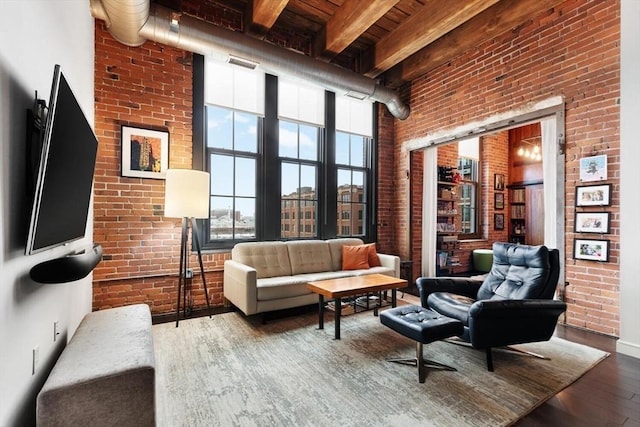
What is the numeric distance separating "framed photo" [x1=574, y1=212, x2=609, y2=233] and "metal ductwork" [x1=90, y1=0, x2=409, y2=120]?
3.17 meters

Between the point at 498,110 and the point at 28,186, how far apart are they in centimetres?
475

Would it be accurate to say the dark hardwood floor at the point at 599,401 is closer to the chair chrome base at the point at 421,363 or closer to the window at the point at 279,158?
the chair chrome base at the point at 421,363

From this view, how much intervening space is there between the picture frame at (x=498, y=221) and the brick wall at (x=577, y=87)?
380 cm

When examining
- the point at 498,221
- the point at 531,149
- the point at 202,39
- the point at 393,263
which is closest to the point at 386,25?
the point at 202,39

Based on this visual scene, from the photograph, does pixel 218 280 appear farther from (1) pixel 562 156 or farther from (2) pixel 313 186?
(1) pixel 562 156

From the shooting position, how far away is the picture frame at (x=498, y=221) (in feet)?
23.7

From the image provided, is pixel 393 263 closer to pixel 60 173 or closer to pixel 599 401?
pixel 599 401

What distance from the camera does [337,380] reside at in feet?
7.53

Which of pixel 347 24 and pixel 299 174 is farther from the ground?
pixel 347 24

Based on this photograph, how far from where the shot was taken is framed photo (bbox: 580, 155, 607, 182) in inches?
123

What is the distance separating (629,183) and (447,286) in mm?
1861

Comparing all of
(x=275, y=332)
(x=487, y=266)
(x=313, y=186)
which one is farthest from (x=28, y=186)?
(x=487, y=266)

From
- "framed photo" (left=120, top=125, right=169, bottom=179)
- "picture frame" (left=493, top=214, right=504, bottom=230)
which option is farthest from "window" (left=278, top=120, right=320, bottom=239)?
"picture frame" (left=493, top=214, right=504, bottom=230)

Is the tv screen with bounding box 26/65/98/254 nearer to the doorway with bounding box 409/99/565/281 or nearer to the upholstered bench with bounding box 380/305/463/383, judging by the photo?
the upholstered bench with bounding box 380/305/463/383
